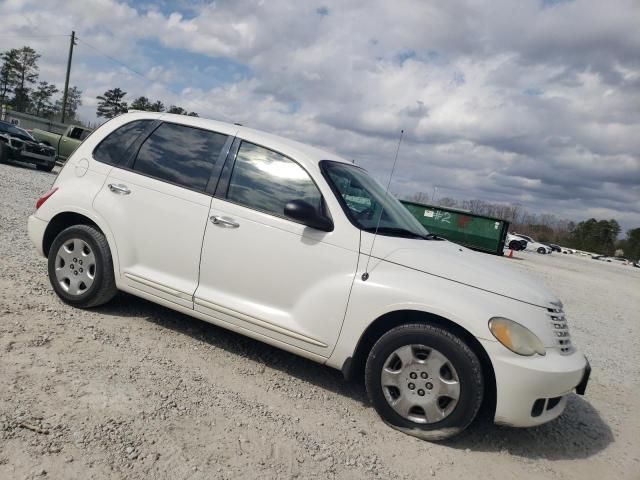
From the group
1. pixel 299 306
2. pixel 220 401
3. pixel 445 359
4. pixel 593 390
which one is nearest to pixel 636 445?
pixel 593 390

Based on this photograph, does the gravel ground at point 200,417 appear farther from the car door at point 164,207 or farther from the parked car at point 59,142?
the parked car at point 59,142

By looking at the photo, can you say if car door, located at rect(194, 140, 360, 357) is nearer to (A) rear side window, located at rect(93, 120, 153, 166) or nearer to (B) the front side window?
(B) the front side window

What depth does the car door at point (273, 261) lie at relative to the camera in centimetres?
363

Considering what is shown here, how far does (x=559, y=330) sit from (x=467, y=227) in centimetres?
2655

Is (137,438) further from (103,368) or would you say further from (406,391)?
(406,391)

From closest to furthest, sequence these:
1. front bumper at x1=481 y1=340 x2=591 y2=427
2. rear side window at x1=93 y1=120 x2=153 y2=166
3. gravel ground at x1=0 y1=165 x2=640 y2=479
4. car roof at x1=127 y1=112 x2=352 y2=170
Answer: gravel ground at x1=0 y1=165 x2=640 y2=479, front bumper at x1=481 y1=340 x2=591 y2=427, car roof at x1=127 y1=112 x2=352 y2=170, rear side window at x1=93 y1=120 x2=153 y2=166

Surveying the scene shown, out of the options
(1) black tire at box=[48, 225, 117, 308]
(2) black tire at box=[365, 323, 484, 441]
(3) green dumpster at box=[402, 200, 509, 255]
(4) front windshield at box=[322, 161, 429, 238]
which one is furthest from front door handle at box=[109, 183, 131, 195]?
(3) green dumpster at box=[402, 200, 509, 255]

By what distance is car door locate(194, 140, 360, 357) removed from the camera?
11.9 feet

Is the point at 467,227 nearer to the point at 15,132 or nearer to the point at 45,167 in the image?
the point at 45,167

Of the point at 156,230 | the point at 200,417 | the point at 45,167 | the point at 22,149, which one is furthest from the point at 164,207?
the point at 45,167

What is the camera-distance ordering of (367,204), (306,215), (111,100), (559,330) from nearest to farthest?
(559,330)
(306,215)
(367,204)
(111,100)

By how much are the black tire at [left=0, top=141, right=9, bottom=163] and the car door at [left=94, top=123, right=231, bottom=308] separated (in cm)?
1565

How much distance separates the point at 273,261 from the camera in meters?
3.76

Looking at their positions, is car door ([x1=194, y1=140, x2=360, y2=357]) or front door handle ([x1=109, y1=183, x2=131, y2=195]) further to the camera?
front door handle ([x1=109, y1=183, x2=131, y2=195])
